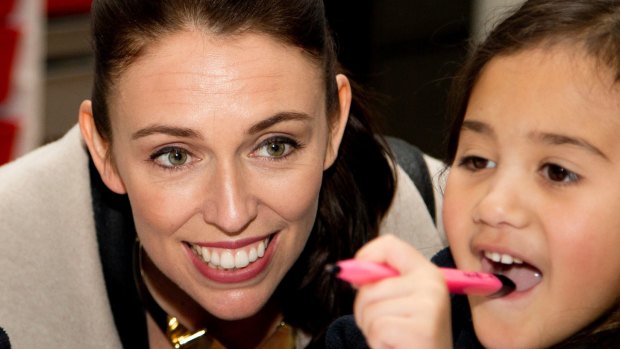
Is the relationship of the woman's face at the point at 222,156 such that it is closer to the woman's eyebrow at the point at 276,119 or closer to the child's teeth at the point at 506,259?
the woman's eyebrow at the point at 276,119

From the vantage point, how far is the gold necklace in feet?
5.63

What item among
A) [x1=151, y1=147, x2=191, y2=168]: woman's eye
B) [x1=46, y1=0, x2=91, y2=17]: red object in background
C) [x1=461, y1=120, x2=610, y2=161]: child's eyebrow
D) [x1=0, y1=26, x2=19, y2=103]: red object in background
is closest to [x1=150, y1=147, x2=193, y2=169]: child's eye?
[x1=151, y1=147, x2=191, y2=168]: woman's eye

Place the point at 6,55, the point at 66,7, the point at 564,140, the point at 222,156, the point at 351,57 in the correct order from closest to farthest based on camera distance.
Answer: the point at 564,140 → the point at 222,156 → the point at 6,55 → the point at 351,57 → the point at 66,7

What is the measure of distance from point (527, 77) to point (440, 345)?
342 mm

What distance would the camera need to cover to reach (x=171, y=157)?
1489 millimetres

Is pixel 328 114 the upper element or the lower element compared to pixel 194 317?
upper

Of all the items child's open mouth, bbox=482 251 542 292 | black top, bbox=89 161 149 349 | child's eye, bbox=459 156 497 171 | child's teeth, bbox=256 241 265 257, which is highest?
child's eye, bbox=459 156 497 171

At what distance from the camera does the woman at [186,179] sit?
1439 mm

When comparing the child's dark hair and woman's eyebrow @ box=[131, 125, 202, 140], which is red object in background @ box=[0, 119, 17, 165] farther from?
the child's dark hair

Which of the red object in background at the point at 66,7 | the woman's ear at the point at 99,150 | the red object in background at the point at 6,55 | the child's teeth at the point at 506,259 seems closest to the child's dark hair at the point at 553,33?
the child's teeth at the point at 506,259

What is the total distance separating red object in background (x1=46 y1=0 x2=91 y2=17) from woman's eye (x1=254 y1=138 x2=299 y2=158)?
2.14m

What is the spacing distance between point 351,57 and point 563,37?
1.98 meters

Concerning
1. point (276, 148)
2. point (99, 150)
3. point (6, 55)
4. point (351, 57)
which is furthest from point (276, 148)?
point (351, 57)

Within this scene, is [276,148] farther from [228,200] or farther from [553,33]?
[553,33]
